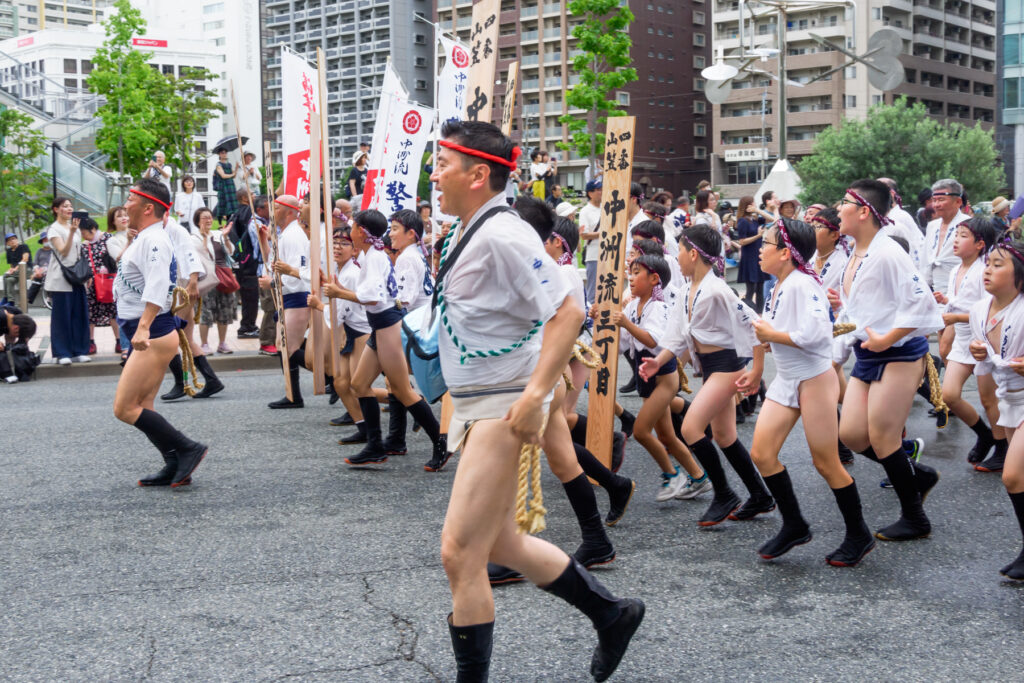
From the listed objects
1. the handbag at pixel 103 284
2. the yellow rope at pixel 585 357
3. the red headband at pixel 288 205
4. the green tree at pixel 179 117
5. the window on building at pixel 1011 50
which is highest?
the window on building at pixel 1011 50

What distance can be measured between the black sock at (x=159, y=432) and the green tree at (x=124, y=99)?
99.3 ft

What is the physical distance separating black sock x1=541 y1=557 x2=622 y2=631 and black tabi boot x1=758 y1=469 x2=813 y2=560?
1.75 m

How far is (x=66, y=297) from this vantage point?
41.2 ft

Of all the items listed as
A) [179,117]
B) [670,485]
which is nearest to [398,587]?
[670,485]

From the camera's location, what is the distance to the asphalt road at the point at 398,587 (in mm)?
3818

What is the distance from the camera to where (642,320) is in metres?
6.45

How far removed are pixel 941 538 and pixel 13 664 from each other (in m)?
4.39

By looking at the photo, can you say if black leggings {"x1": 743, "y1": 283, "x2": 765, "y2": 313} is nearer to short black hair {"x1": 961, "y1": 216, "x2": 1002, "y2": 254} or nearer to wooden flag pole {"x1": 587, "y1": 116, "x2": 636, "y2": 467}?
short black hair {"x1": 961, "y1": 216, "x2": 1002, "y2": 254}

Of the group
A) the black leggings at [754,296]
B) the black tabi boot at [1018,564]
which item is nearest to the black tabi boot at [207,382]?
the black tabi boot at [1018,564]

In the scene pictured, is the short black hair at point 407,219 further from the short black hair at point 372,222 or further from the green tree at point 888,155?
the green tree at point 888,155

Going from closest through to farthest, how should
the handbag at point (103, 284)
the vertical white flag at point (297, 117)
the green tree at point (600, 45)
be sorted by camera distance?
the vertical white flag at point (297, 117), the handbag at point (103, 284), the green tree at point (600, 45)

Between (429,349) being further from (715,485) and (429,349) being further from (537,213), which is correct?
(715,485)

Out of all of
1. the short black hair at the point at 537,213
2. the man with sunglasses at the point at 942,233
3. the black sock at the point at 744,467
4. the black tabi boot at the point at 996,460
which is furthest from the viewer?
the man with sunglasses at the point at 942,233

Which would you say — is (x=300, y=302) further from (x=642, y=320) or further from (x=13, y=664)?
(x=13, y=664)
